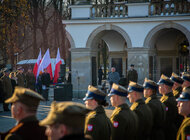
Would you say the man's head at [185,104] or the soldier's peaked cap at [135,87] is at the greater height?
the soldier's peaked cap at [135,87]

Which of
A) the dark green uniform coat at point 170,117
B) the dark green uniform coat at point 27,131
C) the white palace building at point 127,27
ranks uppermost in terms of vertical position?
A: the white palace building at point 127,27

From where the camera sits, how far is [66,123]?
338cm

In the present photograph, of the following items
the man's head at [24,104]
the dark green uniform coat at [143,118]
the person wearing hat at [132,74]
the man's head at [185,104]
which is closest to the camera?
the man's head at [24,104]

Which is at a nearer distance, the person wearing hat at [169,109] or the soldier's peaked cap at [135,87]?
the soldier's peaked cap at [135,87]

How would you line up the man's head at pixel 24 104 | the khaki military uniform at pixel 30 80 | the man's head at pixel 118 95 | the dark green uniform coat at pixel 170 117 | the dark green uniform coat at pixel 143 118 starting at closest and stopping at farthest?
1. the man's head at pixel 24 104
2. the man's head at pixel 118 95
3. the dark green uniform coat at pixel 143 118
4. the dark green uniform coat at pixel 170 117
5. the khaki military uniform at pixel 30 80

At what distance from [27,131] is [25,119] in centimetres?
14

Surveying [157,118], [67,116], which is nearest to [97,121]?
[157,118]

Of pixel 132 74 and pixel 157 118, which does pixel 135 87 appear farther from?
pixel 132 74

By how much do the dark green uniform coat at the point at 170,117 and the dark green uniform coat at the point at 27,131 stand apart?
386cm

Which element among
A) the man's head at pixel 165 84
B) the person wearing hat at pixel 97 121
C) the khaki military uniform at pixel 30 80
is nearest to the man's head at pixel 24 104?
the person wearing hat at pixel 97 121

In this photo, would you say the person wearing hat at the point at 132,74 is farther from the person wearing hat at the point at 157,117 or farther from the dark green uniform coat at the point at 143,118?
the dark green uniform coat at the point at 143,118

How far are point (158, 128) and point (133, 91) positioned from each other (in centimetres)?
80

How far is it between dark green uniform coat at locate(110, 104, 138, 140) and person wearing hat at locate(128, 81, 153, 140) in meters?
0.42

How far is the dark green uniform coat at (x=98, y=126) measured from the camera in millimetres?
5445
